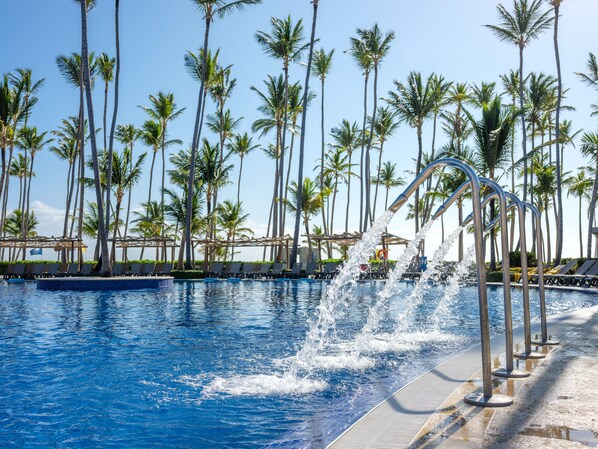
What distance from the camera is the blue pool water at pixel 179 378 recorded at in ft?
13.9

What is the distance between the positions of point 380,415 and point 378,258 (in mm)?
30234

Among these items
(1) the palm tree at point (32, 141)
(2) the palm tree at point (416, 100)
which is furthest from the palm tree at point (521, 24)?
(1) the palm tree at point (32, 141)

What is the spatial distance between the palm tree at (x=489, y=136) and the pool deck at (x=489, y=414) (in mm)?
21461

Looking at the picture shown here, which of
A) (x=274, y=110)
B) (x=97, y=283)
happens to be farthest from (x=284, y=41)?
(x=97, y=283)

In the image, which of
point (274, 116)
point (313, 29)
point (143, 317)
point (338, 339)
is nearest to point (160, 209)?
point (274, 116)

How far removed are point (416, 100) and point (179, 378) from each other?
30.6 metres

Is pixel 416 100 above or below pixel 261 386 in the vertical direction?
above

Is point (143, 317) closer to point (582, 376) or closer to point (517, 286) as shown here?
point (582, 376)

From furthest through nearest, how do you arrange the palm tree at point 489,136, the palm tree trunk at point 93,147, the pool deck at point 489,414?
the palm tree at point 489,136 → the palm tree trunk at point 93,147 → the pool deck at point 489,414

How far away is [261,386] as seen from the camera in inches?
216

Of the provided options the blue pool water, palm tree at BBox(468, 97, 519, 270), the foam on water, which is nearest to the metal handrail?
the blue pool water

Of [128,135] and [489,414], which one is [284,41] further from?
[489,414]

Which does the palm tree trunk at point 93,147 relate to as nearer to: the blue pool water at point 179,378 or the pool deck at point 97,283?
the pool deck at point 97,283

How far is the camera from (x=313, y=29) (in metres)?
29.8
